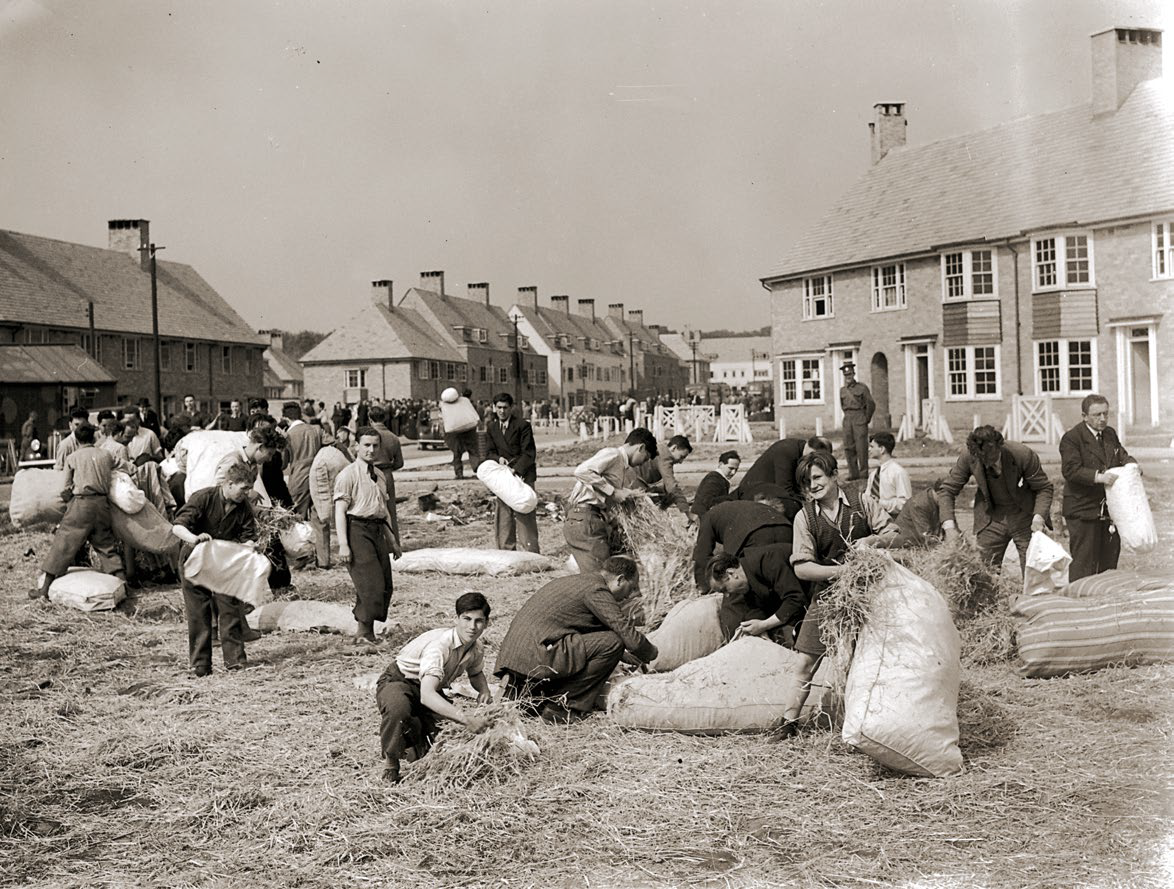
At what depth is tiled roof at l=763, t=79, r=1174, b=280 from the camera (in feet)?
93.1

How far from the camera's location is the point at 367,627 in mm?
8508

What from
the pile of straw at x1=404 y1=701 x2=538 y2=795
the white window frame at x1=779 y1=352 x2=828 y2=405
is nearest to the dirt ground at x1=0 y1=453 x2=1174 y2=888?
the pile of straw at x1=404 y1=701 x2=538 y2=795

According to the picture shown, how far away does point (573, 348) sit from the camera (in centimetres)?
8819

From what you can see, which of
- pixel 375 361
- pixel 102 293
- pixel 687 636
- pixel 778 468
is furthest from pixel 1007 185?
pixel 375 361

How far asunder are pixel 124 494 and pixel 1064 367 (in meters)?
25.1

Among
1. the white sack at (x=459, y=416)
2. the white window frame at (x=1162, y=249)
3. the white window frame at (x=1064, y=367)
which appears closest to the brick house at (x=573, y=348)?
the white window frame at (x=1064, y=367)

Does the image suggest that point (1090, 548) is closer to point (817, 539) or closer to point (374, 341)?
point (817, 539)

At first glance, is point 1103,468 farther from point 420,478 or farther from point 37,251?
point 37,251

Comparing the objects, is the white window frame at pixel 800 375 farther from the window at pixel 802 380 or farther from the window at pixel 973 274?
the window at pixel 973 274

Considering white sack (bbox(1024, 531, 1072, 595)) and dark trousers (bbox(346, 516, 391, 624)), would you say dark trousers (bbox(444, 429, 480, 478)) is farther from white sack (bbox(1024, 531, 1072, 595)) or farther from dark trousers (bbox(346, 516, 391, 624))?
white sack (bbox(1024, 531, 1072, 595))

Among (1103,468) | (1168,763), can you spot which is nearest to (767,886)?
(1168,763)

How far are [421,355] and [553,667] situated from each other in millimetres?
59769

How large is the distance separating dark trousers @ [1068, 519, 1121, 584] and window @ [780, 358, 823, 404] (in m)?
27.2

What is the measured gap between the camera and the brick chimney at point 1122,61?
29594 millimetres
